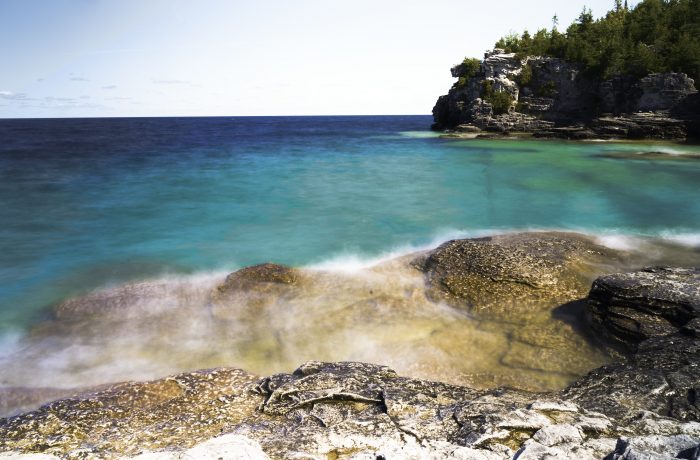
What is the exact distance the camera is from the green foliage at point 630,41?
4328 cm

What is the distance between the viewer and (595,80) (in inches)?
1901

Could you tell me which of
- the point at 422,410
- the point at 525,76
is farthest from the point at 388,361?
the point at 525,76

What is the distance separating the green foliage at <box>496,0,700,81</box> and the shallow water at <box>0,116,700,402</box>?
11.9m

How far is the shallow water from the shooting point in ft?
27.3

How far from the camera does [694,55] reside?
135ft

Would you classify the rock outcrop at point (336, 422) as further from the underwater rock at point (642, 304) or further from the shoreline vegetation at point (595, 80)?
the shoreline vegetation at point (595, 80)

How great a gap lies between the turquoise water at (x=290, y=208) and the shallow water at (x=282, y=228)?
0.10 m

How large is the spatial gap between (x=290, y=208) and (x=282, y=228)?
3622mm

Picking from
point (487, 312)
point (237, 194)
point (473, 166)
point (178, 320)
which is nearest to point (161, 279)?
point (178, 320)

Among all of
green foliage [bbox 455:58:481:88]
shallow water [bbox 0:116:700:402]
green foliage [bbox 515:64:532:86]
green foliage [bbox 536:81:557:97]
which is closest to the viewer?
shallow water [bbox 0:116:700:402]

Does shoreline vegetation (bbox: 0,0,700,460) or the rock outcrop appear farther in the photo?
shoreline vegetation (bbox: 0,0,700,460)

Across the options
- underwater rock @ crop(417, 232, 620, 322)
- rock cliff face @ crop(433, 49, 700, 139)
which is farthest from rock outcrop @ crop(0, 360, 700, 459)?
rock cliff face @ crop(433, 49, 700, 139)

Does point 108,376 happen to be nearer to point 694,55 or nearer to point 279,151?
point 279,151

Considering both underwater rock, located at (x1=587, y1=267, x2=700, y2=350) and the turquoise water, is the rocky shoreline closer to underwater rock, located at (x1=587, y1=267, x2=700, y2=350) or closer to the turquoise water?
underwater rock, located at (x1=587, y1=267, x2=700, y2=350)
